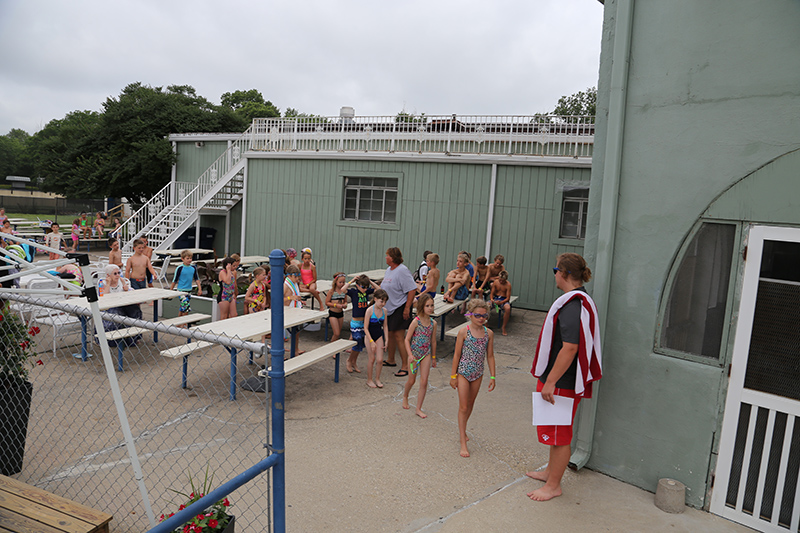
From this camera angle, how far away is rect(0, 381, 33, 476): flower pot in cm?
404

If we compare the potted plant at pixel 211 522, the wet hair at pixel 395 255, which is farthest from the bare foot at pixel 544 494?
the wet hair at pixel 395 255

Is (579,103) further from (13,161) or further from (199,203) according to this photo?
(13,161)

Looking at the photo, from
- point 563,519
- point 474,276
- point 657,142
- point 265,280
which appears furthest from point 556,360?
point 474,276

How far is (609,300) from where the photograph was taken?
4.42m

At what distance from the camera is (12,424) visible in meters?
4.12

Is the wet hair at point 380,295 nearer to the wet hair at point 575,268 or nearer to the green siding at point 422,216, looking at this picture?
the wet hair at point 575,268

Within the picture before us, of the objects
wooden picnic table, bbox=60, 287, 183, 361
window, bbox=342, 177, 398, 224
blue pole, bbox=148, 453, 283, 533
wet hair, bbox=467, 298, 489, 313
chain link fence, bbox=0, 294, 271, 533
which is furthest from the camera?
window, bbox=342, 177, 398, 224

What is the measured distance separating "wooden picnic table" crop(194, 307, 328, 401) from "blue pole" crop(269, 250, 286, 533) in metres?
3.19

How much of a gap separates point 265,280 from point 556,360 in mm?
5195

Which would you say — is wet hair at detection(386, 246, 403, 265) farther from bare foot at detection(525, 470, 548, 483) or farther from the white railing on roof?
the white railing on roof

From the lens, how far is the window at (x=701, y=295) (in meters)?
3.89

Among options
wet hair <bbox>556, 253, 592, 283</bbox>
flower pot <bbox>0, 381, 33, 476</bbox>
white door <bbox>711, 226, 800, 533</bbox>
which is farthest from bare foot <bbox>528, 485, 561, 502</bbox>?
flower pot <bbox>0, 381, 33, 476</bbox>

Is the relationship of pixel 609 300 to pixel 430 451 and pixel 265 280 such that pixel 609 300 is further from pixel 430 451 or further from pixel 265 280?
pixel 265 280

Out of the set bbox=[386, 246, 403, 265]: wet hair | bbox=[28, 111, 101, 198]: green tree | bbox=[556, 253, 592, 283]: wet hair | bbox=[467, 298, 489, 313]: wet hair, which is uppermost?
bbox=[28, 111, 101, 198]: green tree
